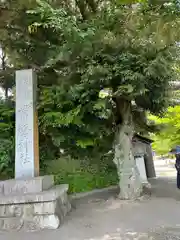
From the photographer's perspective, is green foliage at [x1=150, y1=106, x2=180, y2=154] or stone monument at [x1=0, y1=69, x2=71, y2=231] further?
green foliage at [x1=150, y1=106, x2=180, y2=154]

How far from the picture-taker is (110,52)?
825 centimetres

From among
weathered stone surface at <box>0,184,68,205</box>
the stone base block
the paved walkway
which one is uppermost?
weathered stone surface at <box>0,184,68,205</box>

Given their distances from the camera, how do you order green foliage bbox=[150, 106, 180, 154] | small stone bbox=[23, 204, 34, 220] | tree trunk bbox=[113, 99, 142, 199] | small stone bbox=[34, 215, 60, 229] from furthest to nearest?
green foliage bbox=[150, 106, 180, 154]
tree trunk bbox=[113, 99, 142, 199]
small stone bbox=[23, 204, 34, 220]
small stone bbox=[34, 215, 60, 229]

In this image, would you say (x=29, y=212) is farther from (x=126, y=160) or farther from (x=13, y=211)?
(x=126, y=160)

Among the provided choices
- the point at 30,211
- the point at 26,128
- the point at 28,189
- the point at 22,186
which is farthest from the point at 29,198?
the point at 26,128

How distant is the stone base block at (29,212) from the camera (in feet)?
20.2

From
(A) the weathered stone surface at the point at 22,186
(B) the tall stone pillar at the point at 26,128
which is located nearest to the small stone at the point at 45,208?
(A) the weathered stone surface at the point at 22,186

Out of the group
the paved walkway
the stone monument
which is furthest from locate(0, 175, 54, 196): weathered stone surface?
the paved walkway

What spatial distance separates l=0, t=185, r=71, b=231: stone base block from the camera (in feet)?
20.2

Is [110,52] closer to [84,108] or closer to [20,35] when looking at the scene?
[84,108]

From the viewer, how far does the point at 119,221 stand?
6496mm

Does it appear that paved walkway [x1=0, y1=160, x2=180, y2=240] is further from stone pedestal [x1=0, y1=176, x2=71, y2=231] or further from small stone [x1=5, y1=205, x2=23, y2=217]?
small stone [x1=5, y1=205, x2=23, y2=217]

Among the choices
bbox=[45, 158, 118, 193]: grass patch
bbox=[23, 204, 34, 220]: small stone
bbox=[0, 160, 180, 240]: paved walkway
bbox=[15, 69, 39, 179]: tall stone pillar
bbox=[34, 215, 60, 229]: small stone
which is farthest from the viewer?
bbox=[45, 158, 118, 193]: grass patch

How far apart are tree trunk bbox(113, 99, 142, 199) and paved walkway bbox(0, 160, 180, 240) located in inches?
17.3
